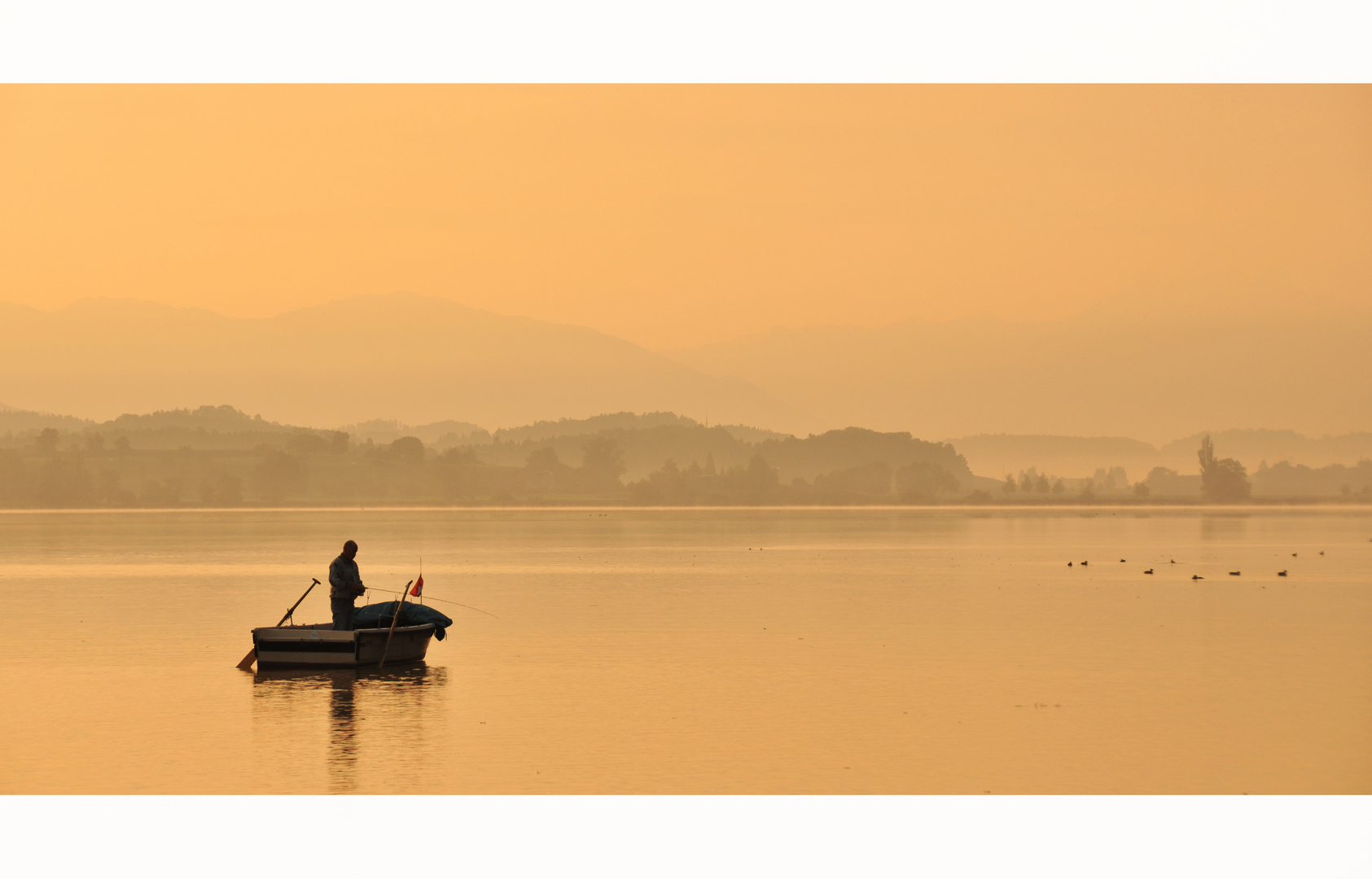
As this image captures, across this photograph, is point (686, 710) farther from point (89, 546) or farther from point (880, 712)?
point (89, 546)

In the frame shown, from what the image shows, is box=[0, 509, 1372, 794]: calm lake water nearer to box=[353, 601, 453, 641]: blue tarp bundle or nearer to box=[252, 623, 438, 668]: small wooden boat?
box=[252, 623, 438, 668]: small wooden boat

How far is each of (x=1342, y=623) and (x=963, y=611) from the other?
11.7 meters

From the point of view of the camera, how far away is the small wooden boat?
99.5 ft

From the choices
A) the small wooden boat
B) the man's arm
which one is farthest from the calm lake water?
the man's arm

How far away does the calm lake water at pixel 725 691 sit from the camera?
2005cm

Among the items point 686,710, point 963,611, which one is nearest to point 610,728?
point 686,710

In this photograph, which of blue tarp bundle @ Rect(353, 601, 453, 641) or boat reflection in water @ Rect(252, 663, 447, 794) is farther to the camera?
blue tarp bundle @ Rect(353, 601, 453, 641)

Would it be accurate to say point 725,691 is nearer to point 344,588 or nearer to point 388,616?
point 388,616

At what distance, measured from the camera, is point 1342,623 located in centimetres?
4369

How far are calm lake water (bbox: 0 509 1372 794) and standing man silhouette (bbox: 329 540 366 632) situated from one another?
4.05 ft

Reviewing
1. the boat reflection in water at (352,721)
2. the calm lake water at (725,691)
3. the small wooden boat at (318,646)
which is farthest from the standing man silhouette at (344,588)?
the calm lake water at (725,691)

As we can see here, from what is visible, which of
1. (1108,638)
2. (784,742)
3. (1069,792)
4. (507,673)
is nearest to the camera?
(1069,792)

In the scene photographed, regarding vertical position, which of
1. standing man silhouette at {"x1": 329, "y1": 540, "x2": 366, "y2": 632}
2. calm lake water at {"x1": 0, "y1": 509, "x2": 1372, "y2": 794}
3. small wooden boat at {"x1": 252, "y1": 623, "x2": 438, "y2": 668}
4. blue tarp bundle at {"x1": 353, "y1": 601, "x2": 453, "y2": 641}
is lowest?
calm lake water at {"x1": 0, "y1": 509, "x2": 1372, "y2": 794}

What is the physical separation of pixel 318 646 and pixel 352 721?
7038mm
